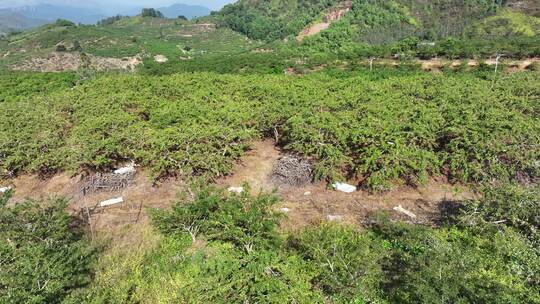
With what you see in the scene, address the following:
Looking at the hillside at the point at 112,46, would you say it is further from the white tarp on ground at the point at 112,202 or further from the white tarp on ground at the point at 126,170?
the white tarp on ground at the point at 112,202

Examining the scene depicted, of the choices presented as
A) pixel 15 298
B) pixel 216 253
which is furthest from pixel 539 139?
pixel 15 298

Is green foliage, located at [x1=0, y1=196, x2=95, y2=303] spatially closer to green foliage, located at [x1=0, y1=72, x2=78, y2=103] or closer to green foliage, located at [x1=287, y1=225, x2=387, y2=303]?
green foliage, located at [x1=287, y1=225, x2=387, y2=303]

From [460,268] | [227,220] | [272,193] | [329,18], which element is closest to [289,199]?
[272,193]

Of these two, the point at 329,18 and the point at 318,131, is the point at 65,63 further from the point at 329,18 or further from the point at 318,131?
the point at 318,131

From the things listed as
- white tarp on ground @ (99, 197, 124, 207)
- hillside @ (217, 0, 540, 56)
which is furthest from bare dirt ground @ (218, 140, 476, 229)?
hillside @ (217, 0, 540, 56)

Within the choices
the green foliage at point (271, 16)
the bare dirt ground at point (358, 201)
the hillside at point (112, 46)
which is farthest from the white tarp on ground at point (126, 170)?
the green foliage at point (271, 16)

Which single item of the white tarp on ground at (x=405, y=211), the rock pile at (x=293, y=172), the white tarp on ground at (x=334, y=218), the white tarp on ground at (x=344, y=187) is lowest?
the white tarp on ground at (x=405, y=211)

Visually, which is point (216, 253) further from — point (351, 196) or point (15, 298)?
point (351, 196)
